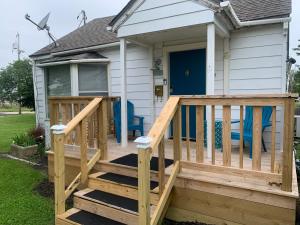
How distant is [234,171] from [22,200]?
10.1 feet

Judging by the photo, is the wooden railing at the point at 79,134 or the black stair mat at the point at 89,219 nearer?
the black stair mat at the point at 89,219

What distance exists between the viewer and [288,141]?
234 centimetres

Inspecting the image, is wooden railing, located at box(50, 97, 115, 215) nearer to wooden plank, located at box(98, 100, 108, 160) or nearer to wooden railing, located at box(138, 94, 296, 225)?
wooden plank, located at box(98, 100, 108, 160)

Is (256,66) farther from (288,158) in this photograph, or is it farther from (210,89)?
(288,158)

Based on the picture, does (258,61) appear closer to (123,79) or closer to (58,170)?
(123,79)

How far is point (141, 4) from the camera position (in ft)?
13.9

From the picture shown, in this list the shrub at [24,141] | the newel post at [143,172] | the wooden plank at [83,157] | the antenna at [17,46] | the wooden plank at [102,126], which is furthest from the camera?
the antenna at [17,46]

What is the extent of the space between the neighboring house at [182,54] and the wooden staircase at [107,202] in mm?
1481

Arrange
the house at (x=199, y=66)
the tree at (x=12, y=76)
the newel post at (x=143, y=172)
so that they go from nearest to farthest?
the newel post at (x=143, y=172), the house at (x=199, y=66), the tree at (x=12, y=76)

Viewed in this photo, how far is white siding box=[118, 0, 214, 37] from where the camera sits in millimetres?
3715

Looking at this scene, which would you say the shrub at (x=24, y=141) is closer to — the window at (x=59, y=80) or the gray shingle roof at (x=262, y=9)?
the window at (x=59, y=80)

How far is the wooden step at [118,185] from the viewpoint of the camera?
9.79 ft

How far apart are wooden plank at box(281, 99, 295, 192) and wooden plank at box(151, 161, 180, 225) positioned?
1124 mm

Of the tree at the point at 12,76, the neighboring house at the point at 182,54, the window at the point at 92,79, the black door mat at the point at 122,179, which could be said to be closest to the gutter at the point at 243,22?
the neighboring house at the point at 182,54
